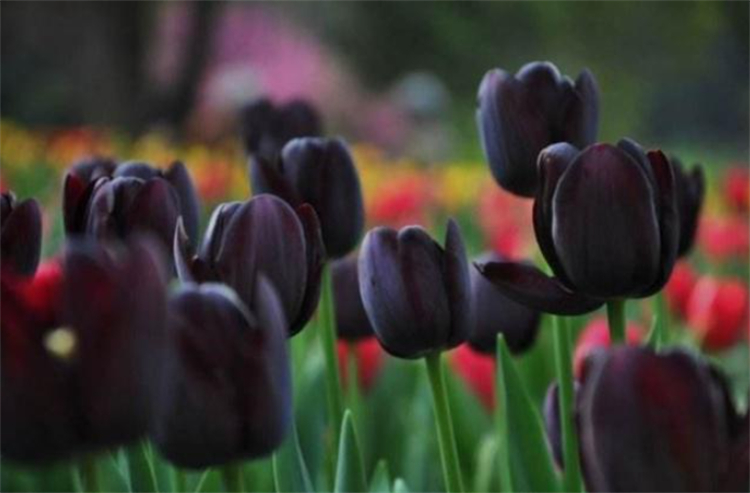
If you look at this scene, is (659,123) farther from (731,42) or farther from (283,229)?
(283,229)

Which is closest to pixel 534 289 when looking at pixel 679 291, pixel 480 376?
pixel 480 376

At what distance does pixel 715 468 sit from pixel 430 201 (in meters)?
2.55

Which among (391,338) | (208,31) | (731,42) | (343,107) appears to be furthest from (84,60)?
(391,338)

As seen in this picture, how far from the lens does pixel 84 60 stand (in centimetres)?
782

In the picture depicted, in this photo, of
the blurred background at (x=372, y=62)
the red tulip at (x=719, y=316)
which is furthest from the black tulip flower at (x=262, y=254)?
the blurred background at (x=372, y=62)

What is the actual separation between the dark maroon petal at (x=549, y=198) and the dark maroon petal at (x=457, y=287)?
49 millimetres

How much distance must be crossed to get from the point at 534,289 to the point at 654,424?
19 cm

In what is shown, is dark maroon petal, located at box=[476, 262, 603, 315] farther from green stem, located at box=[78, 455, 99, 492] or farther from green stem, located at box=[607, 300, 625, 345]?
green stem, located at box=[78, 455, 99, 492]

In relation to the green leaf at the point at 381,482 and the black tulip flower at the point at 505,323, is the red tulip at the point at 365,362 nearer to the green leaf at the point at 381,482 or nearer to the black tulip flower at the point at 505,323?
the black tulip flower at the point at 505,323

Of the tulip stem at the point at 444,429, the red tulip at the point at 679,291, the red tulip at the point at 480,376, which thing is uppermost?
the tulip stem at the point at 444,429

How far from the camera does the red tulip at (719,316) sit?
1.41m

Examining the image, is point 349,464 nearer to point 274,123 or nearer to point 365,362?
point 274,123

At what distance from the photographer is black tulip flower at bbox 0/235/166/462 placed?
1.08 ft

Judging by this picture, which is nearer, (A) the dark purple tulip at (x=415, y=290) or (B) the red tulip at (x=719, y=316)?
(A) the dark purple tulip at (x=415, y=290)
